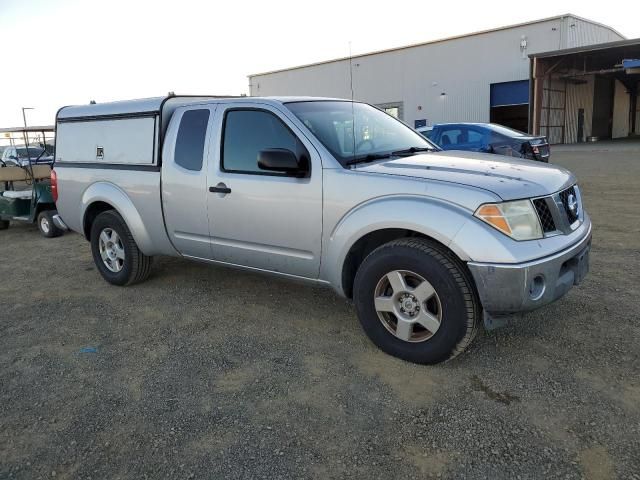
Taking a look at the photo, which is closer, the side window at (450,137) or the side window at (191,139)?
the side window at (191,139)

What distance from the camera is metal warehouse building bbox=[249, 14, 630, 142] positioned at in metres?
28.0

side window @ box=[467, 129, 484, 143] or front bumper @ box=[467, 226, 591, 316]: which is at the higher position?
side window @ box=[467, 129, 484, 143]

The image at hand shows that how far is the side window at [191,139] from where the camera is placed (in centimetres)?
443

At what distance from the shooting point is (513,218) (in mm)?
3061

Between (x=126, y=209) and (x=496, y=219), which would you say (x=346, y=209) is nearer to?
(x=496, y=219)

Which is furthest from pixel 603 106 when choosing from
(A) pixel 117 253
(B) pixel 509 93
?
(A) pixel 117 253

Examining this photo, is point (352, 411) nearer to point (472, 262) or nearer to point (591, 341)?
point (472, 262)

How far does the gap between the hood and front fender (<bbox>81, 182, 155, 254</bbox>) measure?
93.5 inches

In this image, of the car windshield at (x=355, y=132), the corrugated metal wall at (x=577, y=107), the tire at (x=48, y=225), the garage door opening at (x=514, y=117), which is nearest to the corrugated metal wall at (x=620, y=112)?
the corrugated metal wall at (x=577, y=107)

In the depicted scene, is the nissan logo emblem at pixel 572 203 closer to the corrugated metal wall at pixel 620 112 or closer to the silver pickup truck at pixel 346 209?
the silver pickup truck at pixel 346 209

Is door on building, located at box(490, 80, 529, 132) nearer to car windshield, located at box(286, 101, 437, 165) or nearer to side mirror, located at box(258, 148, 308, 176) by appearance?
car windshield, located at box(286, 101, 437, 165)

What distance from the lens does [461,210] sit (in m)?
3.11

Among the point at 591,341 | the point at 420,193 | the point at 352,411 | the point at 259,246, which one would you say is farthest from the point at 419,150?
the point at 352,411

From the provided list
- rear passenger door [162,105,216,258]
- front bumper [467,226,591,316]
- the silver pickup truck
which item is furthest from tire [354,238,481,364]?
Answer: rear passenger door [162,105,216,258]
